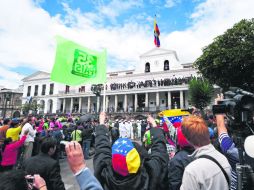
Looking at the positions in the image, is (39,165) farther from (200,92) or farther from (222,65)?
(200,92)

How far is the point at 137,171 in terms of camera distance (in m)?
1.64

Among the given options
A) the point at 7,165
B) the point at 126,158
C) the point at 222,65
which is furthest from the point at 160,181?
the point at 222,65

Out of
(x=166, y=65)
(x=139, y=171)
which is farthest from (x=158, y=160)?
(x=166, y=65)

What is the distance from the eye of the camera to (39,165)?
263 centimetres

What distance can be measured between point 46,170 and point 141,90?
3122 cm

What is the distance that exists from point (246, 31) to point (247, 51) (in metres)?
2.03

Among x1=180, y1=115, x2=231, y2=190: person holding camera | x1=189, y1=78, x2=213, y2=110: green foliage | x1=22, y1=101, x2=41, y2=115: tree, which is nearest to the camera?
x1=180, y1=115, x2=231, y2=190: person holding camera

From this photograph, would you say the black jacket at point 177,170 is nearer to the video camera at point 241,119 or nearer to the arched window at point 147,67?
the video camera at point 241,119

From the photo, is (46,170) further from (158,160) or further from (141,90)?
(141,90)

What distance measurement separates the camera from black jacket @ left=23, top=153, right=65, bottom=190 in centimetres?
259

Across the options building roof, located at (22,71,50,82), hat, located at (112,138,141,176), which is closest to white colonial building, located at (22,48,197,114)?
building roof, located at (22,71,50,82)

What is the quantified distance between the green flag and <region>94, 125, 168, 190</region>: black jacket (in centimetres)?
207

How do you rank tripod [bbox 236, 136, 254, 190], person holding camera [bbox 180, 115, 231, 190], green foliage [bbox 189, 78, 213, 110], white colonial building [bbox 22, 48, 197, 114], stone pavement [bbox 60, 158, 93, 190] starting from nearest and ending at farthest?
person holding camera [bbox 180, 115, 231, 190] < tripod [bbox 236, 136, 254, 190] < stone pavement [bbox 60, 158, 93, 190] < green foliage [bbox 189, 78, 213, 110] < white colonial building [bbox 22, 48, 197, 114]

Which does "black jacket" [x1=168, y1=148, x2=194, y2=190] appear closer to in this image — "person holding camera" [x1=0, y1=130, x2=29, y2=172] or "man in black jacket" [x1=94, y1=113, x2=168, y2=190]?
"man in black jacket" [x1=94, y1=113, x2=168, y2=190]
